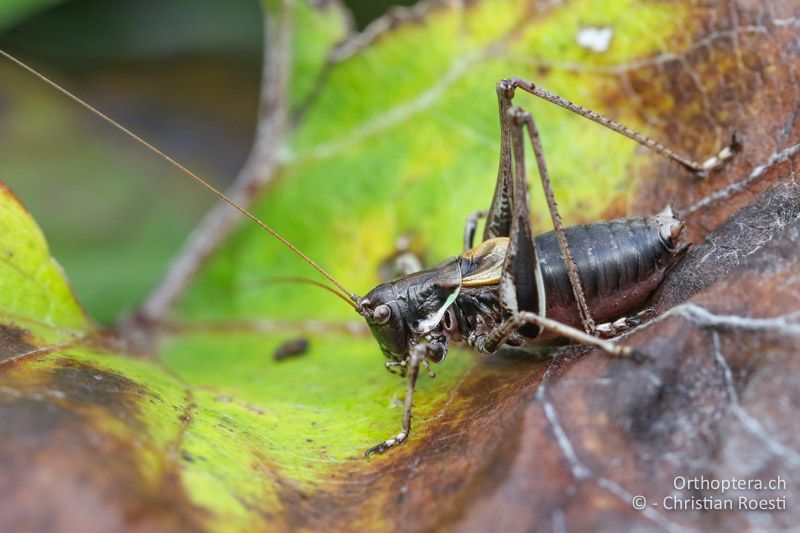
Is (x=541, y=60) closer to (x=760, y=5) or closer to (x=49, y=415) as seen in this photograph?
(x=760, y=5)

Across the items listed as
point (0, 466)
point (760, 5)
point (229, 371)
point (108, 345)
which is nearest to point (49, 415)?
point (0, 466)

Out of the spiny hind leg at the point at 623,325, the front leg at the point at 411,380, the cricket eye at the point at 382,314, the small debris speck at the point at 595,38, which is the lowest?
the front leg at the point at 411,380

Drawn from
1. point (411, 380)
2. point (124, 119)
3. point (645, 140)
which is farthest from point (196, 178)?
point (124, 119)

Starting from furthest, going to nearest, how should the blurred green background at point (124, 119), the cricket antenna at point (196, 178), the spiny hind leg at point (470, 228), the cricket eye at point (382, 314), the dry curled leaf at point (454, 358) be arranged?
the blurred green background at point (124, 119)
the spiny hind leg at point (470, 228)
the cricket eye at point (382, 314)
the cricket antenna at point (196, 178)
the dry curled leaf at point (454, 358)

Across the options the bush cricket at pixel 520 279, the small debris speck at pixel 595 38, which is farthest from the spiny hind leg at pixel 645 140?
the small debris speck at pixel 595 38

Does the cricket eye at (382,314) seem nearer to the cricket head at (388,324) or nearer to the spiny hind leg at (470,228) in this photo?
the cricket head at (388,324)

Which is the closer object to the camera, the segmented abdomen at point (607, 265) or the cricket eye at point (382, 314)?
the segmented abdomen at point (607, 265)

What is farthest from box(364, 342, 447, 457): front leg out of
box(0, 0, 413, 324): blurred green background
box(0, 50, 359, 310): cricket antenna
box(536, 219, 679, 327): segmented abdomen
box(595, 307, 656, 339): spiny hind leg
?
box(0, 0, 413, 324): blurred green background

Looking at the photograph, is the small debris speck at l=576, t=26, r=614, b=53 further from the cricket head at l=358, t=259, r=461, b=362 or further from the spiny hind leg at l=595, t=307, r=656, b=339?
the spiny hind leg at l=595, t=307, r=656, b=339
